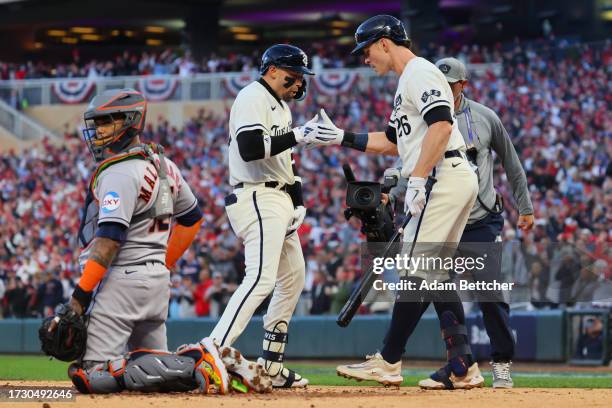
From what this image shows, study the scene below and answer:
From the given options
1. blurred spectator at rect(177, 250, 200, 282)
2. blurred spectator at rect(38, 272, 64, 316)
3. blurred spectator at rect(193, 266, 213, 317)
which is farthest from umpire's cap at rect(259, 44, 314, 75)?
blurred spectator at rect(38, 272, 64, 316)

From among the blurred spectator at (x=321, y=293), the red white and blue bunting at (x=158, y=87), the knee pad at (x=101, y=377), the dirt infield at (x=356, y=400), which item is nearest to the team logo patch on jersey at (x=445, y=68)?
the dirt infield at (x=356, y=400)

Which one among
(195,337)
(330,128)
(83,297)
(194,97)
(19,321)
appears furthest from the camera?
(194,97)

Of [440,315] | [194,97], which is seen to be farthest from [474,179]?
[194,97]

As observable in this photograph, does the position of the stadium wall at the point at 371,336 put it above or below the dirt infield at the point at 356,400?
below

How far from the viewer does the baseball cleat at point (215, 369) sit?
20.4ft

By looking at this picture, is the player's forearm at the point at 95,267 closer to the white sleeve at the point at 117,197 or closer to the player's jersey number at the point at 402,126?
the white sleeve at the point at 117,197

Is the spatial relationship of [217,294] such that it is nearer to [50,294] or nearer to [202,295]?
[202,295]

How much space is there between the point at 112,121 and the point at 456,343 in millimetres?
2492

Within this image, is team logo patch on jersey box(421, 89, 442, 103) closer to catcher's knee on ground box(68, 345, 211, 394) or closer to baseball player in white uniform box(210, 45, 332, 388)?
baseball player in white uniform box(210, 45, 332, 388)

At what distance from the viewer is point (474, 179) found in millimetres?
6852

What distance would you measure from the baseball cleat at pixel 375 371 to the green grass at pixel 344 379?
52.7 inches

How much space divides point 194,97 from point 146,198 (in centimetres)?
2600

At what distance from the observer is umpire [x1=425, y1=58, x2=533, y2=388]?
7.66 meters

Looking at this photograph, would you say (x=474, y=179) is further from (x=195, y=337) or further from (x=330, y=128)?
(x=195, y=337)
